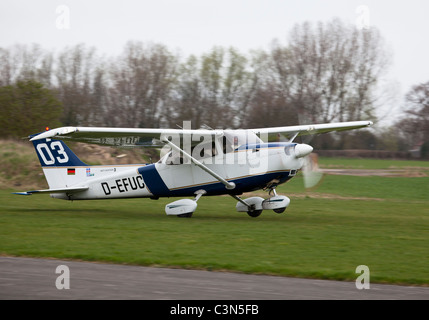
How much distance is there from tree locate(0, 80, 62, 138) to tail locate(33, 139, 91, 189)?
2210 cm

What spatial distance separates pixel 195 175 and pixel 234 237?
4.26 m

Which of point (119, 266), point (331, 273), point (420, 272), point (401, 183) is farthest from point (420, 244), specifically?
point (401, 183)

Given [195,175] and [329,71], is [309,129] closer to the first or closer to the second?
[195,175]

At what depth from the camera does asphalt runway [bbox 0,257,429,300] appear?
7285 mm

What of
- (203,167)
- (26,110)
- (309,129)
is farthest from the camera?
(26,110)

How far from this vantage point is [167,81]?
214 feet

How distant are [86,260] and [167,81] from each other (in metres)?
56.3

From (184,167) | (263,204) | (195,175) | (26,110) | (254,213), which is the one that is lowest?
(254,213)

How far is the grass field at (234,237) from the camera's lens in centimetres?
967

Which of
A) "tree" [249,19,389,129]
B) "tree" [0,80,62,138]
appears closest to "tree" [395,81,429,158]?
"tree" [249,19,389,129]

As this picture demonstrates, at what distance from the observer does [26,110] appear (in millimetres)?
39844

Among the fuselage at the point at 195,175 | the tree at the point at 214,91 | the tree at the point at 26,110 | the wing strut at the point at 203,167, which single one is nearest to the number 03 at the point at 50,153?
the fuselage at the point at 195,175

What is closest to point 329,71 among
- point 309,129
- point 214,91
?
point 214,91
